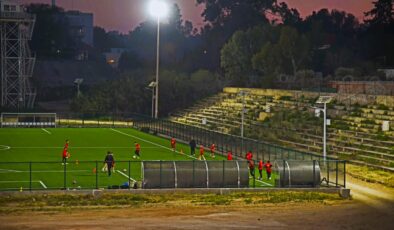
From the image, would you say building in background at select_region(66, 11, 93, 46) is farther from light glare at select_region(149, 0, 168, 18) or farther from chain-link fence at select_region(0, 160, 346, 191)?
chain-link fence at select_region(0, 160, 346, 191)

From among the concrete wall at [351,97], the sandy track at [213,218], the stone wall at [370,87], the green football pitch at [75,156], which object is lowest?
the sandy track at [213,218]

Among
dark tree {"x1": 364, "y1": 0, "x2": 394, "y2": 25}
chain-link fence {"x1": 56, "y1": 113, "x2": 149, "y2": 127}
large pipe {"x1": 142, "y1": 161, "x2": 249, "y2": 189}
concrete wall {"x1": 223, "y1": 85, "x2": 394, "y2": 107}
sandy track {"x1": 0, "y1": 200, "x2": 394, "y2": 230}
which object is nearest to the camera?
sandy track {"x1": 0, "y1": 200, "x2": 394, "y2": 230}

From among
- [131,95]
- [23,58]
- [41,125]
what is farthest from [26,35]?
[41,125]

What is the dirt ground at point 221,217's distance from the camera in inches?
1241

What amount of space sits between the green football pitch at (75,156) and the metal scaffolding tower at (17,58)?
2077 cm

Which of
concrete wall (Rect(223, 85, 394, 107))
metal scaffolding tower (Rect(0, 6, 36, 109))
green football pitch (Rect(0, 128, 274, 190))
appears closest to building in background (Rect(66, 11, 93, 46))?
metal scaffolding tower (Rect(0, 6, 36, 109))

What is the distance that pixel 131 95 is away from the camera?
10169 centimetres

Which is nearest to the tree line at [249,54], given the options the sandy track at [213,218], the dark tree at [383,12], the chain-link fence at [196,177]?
the dark tree at [383,12]

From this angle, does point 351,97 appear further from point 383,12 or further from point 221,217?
point 383,12

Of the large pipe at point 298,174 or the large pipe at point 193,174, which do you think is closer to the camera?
the large pipe at point 193,174

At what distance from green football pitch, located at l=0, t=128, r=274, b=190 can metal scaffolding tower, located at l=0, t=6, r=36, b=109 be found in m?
20.8

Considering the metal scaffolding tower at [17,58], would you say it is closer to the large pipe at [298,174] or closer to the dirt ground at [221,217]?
the large pipe at [298,174]

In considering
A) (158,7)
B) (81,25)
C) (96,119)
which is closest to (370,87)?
(158,7)

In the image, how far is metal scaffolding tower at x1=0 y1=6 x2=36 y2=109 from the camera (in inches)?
3976
